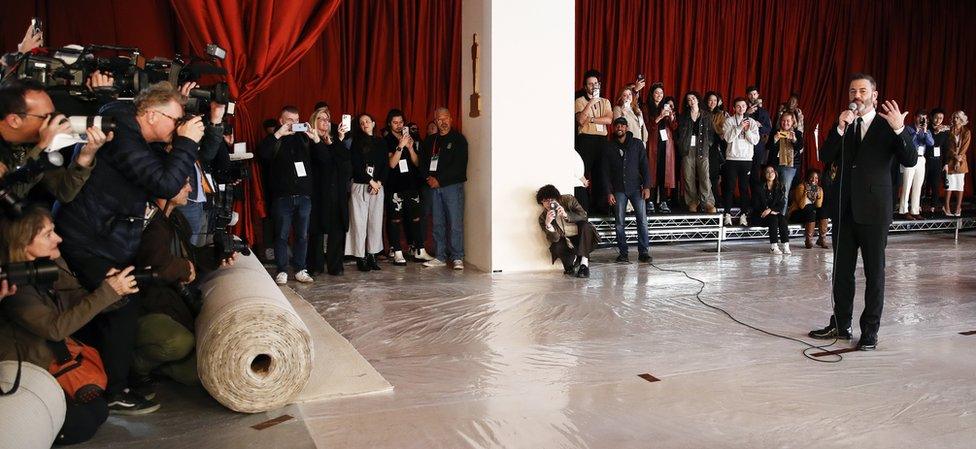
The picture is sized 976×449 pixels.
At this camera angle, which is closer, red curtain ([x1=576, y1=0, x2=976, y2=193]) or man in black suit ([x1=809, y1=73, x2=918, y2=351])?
man in black suit ([x1=809, y1=73, x2=918, y2=351])

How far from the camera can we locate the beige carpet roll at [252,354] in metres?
3.00

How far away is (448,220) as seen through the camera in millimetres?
7008

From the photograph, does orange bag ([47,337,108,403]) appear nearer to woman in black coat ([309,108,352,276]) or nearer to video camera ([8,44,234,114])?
video camera ([8,44,234,114])

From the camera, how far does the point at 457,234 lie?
6957 mm

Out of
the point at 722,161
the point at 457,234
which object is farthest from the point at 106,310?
the point at 722,161

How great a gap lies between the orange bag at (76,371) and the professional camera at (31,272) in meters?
0.28

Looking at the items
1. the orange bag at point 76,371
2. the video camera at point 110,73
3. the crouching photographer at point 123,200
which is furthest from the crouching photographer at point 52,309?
the video camera at point 110,73

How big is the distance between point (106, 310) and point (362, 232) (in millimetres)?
3823


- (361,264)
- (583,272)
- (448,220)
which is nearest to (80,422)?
(361,264)

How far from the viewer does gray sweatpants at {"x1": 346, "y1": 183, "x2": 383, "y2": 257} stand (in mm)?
6742

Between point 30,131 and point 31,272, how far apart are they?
515 millimetres

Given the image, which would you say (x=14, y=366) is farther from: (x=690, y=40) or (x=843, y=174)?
(x=690, y=40)

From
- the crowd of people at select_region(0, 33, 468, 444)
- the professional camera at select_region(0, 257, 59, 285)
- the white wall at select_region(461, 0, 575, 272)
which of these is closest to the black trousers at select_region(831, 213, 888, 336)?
the white wall at select_region(461, 0, 575, 272)

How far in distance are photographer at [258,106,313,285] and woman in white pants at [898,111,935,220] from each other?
751 centimetres
